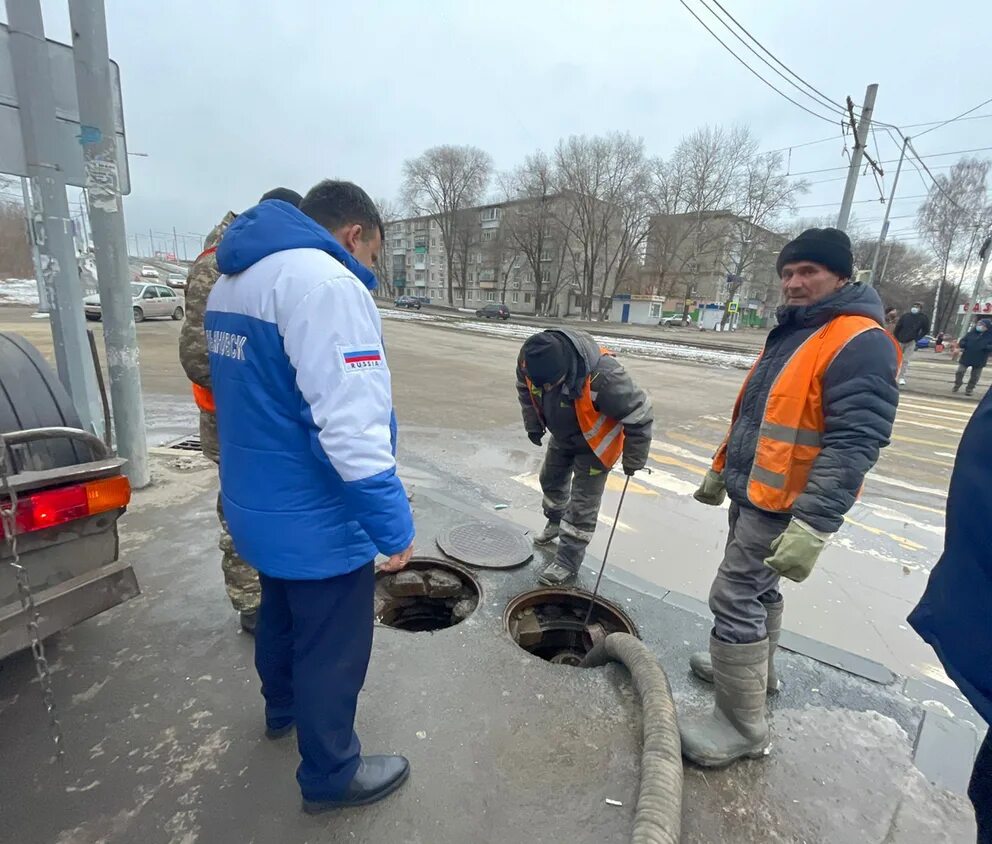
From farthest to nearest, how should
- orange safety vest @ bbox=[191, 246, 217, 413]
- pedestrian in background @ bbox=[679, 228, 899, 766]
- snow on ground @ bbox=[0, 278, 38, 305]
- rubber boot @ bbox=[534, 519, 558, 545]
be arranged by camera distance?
snow on ground @ bbox=[0, 278, 38, 305] → rubber boot @ bbox=[534, 519, 558, 545] → orange safety vest @ bbox=[191, 246, 217, 413] → pedestrian in background @ bbox=[679, 228, 899, 766]

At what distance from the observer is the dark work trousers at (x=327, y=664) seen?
159 centimetres

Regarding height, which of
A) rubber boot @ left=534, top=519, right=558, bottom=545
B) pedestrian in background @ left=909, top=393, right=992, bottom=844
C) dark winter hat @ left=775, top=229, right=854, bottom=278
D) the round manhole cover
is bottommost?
the round manhole cover

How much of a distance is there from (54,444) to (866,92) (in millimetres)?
19159

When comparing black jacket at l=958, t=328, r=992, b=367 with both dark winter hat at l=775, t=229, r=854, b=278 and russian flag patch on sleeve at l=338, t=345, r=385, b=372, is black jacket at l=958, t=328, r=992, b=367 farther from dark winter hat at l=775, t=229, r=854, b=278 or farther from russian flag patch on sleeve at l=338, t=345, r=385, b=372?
russian flag patch on sleeve at l=338, t=345, r=385, b=372

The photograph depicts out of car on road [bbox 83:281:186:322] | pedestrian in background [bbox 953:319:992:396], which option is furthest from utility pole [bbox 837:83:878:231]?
car on road [bbox 83:281:186:322]

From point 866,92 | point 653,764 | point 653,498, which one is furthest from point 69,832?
point 866,92

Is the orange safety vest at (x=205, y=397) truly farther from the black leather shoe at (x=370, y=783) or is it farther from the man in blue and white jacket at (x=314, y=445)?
the black leather shoe at (x=370, y=783)

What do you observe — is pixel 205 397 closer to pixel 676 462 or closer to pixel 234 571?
pixel 234 571

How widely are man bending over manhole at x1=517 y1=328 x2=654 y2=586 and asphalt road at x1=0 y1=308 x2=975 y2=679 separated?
67cm

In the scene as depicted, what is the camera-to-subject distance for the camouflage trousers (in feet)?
8.52

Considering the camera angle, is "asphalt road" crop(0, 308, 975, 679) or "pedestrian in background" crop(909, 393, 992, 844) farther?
"asphalt road" crop(0, 308, 975, 679)

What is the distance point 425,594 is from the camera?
11.0 ft

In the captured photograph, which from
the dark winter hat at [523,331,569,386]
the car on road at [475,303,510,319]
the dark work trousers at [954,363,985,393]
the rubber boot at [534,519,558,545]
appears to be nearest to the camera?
the dark winter hat at [523,331,569,386]

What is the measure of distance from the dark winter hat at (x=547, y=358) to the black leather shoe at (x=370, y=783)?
1966mm
